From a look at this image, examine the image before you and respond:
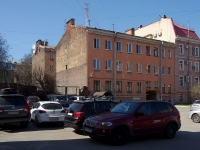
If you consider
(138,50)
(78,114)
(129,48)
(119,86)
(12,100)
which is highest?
(129,48)

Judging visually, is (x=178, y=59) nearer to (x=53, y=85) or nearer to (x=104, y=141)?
(x=53, y=85)

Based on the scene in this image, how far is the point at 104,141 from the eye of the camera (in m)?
9.69

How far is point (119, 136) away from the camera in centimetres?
912

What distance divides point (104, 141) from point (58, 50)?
1470 inches

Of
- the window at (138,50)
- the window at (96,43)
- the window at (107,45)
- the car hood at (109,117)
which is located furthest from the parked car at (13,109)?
the window at (138,50)

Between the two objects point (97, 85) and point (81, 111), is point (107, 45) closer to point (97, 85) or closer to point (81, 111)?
point (97, 85)

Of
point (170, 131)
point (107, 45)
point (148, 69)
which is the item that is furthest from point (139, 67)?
point (170, 131)

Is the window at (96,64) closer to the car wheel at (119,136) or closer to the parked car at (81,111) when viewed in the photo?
the parked car at (81,111)

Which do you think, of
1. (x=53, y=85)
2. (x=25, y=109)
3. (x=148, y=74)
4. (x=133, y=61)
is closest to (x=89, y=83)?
(x=53, y=85)

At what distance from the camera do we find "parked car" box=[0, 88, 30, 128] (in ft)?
40.3

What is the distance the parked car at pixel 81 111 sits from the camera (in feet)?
36.4

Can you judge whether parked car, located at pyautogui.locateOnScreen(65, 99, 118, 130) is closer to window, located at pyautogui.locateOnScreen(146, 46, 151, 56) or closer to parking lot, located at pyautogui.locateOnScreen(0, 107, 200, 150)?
parking lot, located at pyautogui.locateOnScreen(0, 107, 200, 150)

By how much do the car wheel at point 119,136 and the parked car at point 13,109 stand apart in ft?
19.0

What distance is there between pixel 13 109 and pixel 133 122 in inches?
254
